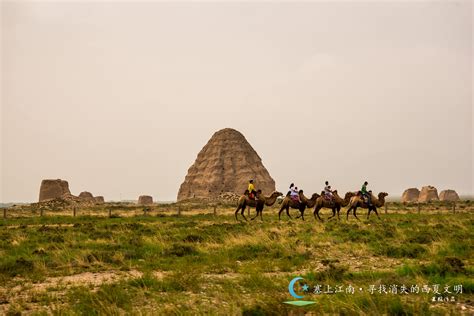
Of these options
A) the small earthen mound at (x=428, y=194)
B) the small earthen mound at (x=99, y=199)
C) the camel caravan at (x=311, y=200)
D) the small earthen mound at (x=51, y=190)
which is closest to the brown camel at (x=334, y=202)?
the camel caravan at (x=311, y=200)

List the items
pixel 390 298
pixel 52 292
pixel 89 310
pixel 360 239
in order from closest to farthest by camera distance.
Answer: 1. pixel 390 298
2. pixel 89 310
3. pixel 52 292
4. pixel 360 239

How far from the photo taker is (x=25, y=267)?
1002cm

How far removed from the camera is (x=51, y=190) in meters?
92.5

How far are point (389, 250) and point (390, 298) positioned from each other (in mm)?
5958

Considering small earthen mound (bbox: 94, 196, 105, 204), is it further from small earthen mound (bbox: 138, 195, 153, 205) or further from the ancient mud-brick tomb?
the ancient mud-brick tomb

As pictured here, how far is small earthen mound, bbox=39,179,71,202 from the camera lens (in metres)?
92.0

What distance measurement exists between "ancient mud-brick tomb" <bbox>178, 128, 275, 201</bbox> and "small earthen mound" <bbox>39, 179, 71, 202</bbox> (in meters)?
37.0

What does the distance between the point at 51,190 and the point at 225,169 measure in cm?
4738

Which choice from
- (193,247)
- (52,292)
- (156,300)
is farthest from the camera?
(193,247)

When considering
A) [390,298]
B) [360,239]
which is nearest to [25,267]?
[390,298]

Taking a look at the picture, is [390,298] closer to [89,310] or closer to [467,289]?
[467,289]

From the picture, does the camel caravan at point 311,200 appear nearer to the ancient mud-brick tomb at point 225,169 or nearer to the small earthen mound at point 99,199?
the ancient mud-brick tomb at point 225,169

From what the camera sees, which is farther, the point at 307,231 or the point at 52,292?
the point at 307,231

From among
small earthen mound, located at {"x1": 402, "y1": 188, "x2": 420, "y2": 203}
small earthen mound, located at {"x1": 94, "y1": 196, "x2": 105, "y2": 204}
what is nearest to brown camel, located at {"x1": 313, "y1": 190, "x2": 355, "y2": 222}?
small earthen mound, located at {"x1": 402, "y1": 188, "x2": 420, "y2": 203}
